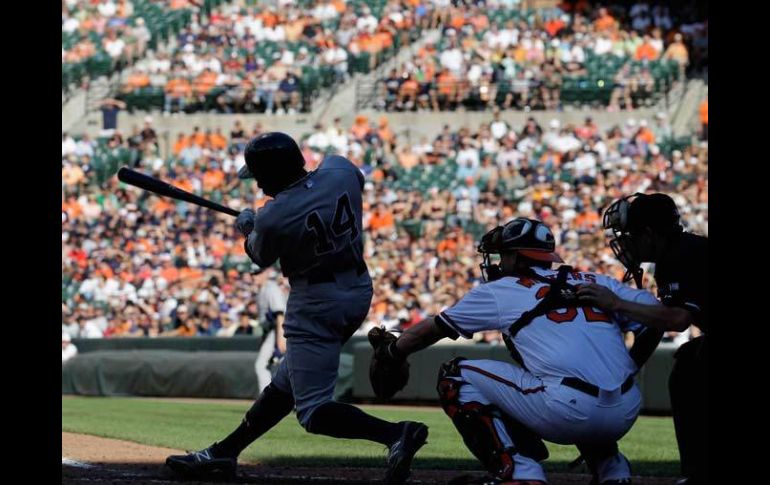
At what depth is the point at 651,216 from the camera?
17.7ft

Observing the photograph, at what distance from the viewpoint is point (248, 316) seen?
60.9ft

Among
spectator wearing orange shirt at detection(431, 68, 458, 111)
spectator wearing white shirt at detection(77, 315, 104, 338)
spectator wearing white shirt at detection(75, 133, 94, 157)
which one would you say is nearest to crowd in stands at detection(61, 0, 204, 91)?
spectator wearing white shirt at detection(75, 133, 94, 157)

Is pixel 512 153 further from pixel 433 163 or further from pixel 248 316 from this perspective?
pixel 248 316

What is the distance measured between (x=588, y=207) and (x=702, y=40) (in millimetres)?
7436

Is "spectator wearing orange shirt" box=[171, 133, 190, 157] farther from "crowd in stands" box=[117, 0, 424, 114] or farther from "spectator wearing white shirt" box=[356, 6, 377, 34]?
"spectator wearing white shirt" box=[356, 6, 377, 34]

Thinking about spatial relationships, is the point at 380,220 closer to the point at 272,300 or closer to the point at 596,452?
the point at 272,300

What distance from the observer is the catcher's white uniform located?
5109 mm

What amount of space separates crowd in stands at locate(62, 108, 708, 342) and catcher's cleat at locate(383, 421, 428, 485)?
11.6 meters

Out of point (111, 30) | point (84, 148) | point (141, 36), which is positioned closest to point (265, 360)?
point (84, 148)

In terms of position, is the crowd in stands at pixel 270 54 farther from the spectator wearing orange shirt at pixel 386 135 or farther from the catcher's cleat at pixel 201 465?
the catcher's cleat at pixel 201 465

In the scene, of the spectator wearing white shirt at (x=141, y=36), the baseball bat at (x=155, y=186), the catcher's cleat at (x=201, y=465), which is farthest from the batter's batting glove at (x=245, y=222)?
the spectator wearing white shirt at (x=141, y=36)

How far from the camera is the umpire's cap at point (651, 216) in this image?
5.40 meters

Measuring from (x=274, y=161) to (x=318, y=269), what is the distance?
551 mm
